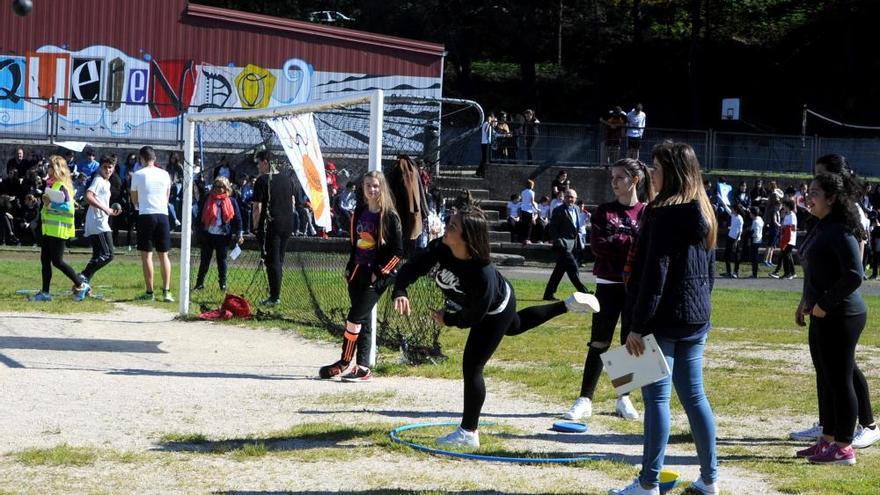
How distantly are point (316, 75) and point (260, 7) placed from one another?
16.0 metres

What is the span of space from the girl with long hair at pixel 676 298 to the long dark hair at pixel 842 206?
132 cm

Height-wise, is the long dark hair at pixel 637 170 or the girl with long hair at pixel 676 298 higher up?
the long dark hair at pixel 637 170

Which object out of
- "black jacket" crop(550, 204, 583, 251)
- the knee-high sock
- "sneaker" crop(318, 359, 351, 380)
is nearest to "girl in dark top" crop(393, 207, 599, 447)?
the knee-high sock

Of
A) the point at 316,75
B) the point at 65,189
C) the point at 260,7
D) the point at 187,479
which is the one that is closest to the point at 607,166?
the point at 316,75

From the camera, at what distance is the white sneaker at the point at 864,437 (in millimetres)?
7062

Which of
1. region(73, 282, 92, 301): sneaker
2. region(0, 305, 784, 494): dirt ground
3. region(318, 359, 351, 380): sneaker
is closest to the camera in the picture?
region(0, 305, 784, 494): dirt ground

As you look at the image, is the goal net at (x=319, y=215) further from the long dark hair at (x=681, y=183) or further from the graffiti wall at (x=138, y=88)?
the graffiti wall at (x=138, y=88)

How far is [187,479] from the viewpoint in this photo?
593cm

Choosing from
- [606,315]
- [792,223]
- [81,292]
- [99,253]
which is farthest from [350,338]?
[792,223]

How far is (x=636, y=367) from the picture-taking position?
5.63 m

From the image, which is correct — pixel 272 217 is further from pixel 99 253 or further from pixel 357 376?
pixel 357 376

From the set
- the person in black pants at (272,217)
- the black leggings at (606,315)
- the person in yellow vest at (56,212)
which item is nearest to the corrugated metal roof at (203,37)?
the person in yellow vest at (56,212)

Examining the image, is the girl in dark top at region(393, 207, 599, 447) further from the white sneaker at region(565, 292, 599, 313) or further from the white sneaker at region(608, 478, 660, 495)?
the white sneaker at region(608, 478, 660, 495)

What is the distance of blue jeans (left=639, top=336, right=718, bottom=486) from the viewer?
222 inches
